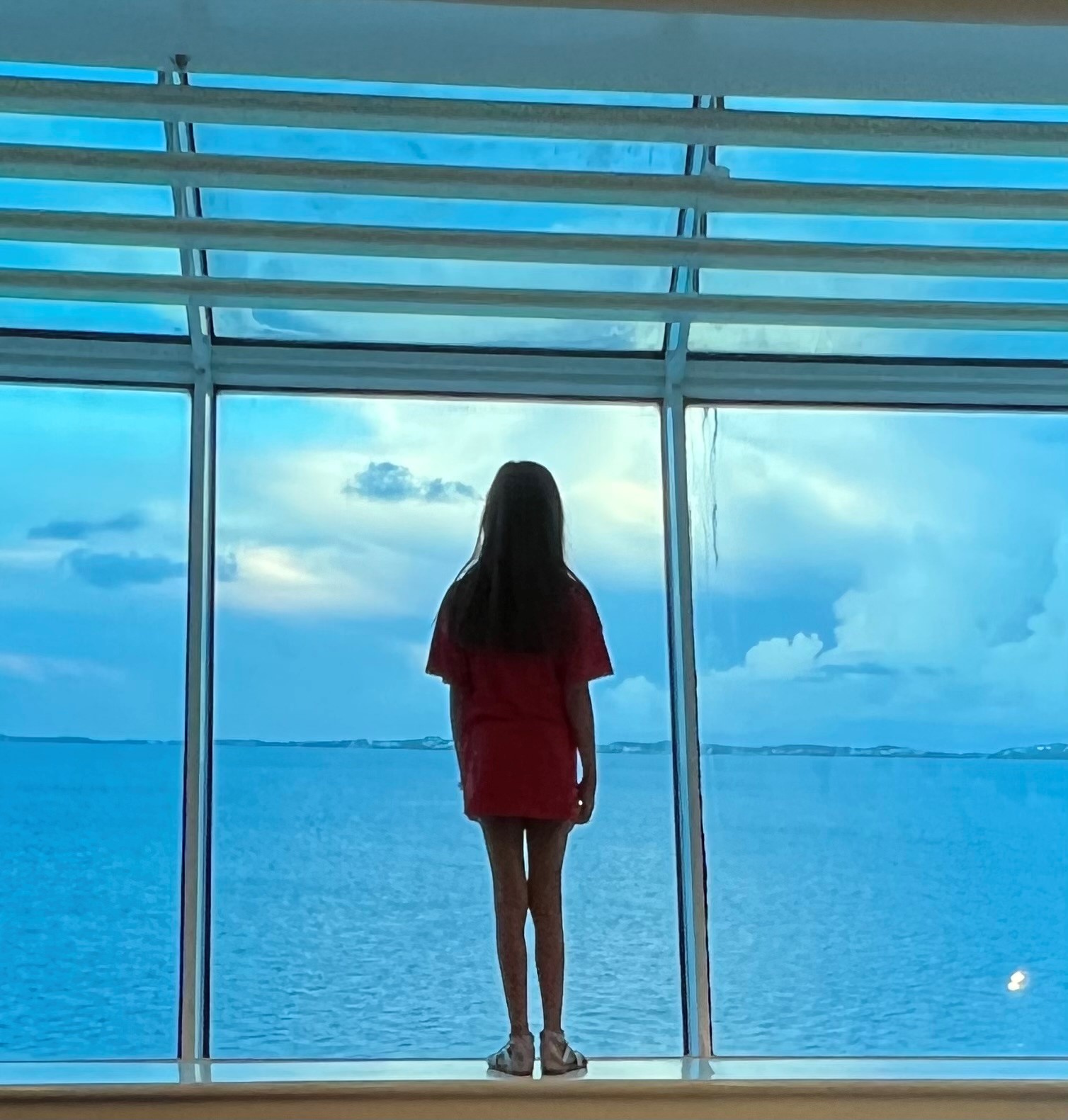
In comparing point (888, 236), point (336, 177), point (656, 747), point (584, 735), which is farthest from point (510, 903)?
point (888, 236)

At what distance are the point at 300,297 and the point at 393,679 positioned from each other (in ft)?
5.10

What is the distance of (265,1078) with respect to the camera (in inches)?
134

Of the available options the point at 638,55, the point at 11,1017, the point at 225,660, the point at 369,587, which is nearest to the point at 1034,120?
the point at 638,55

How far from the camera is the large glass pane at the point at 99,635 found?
15.6 feet

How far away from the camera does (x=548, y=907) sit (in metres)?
3.55

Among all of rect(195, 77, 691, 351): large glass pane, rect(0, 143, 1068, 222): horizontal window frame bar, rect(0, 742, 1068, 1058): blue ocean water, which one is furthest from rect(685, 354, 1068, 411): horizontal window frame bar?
rect(0, 742, 1068, 1058): blue ocean water

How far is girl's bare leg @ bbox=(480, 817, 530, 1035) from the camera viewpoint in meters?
3.54

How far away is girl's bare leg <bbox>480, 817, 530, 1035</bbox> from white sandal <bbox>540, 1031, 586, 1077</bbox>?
0.21 ft

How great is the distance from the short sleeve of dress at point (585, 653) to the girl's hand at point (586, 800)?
0.26 meters

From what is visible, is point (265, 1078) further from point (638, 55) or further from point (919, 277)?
point (919, 277)

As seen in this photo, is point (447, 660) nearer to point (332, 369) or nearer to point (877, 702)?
point (332, 369)

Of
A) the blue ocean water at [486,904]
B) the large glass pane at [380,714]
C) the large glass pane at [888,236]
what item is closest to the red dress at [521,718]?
the large glass pane at [380,714]

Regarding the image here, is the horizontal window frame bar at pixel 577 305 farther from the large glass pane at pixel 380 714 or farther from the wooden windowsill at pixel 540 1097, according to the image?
the wooden windowsill at pixel 540 1097

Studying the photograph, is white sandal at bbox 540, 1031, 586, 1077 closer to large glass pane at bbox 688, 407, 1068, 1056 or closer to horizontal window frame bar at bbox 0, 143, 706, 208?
large glass pane at bbox 688, 407, 1068, 1056
